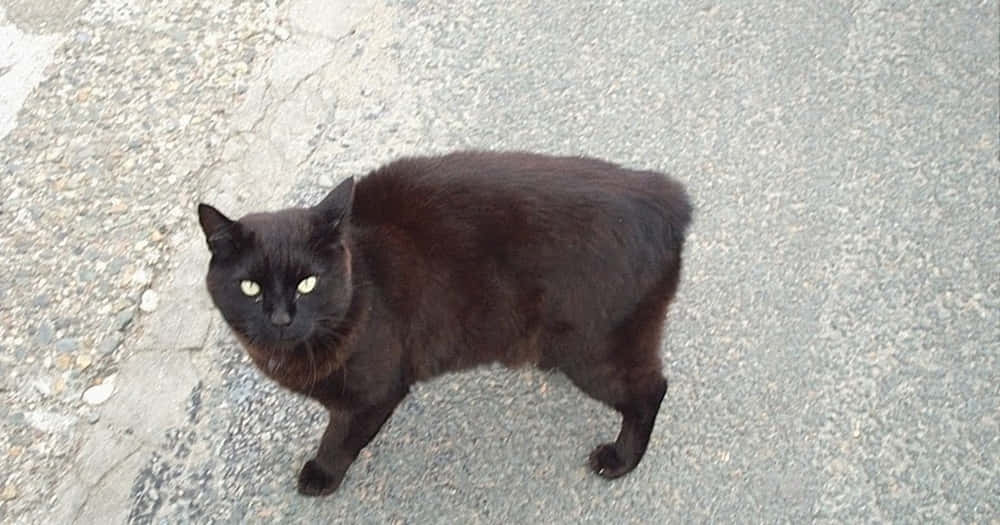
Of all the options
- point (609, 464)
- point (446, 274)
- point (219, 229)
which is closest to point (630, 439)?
point (609, 464)

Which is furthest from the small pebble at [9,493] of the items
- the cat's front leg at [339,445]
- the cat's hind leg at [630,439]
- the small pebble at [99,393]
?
the cat's hind leg at [630,439]

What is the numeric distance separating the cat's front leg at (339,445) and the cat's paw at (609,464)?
57 centimetres

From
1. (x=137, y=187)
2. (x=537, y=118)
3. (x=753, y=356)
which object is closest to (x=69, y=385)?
(x=137, y=187)

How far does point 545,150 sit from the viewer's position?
3047mm

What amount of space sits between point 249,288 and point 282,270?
0.28 feet

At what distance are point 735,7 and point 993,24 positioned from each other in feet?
3.23

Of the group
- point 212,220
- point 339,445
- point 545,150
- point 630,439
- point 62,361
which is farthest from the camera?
point 545,150

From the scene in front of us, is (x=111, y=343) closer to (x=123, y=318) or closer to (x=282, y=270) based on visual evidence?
(x=123, y=318)

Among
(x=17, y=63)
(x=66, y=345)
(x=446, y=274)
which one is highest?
(x=446, y=274)

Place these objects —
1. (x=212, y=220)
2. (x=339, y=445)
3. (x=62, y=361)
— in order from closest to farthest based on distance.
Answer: (x=212, y=220) → (x=339, y=445) → (x=62, y=361)

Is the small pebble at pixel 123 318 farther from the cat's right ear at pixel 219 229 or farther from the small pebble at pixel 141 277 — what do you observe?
the cat's right ear at pixel 219 229

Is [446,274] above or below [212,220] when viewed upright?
below

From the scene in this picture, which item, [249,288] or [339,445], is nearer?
[249,288]

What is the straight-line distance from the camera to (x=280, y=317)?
1933 millimetres
